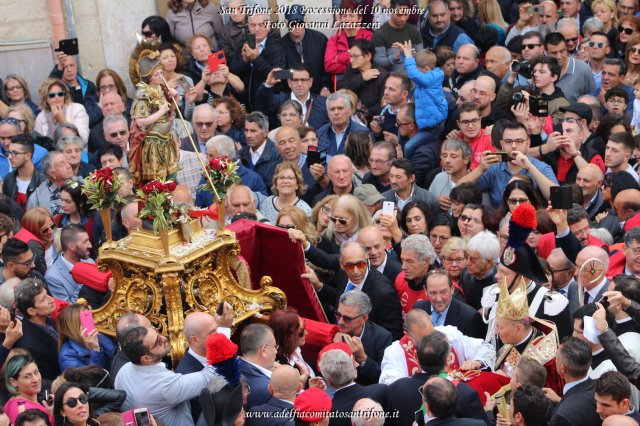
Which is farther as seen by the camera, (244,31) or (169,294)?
(244,31)

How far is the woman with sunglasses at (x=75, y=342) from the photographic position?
8383 millimetres

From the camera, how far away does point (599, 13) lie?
14367mm

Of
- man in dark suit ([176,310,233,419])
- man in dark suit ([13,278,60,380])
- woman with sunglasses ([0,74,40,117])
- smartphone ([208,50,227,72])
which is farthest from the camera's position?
woman with sunglasses ([0,74,40,117])

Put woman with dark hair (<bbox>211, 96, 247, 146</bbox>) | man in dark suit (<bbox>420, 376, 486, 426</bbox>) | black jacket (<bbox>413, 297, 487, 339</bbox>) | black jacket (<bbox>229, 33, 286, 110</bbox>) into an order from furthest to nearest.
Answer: black jacket (<bbox>229, 33, 286, 110</bbox>) → woman with dark hair (<bbox>211, 96, 247, 146</bbox>) → black jacket (<bbox>413, 297, 487, 339</bbox>) → man in dark suit (<bbox>420, 376, 486, 426</bbox>)

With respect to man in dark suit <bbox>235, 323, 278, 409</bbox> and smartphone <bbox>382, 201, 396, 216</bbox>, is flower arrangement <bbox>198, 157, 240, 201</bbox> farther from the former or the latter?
smartphone <bbox>382, 201, 396, 216</bbox>

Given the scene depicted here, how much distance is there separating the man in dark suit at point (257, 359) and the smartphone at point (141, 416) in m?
0.71

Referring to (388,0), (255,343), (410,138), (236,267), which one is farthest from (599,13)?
(255,343)

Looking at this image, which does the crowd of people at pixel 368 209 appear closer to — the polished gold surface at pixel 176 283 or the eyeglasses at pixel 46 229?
the eyeglasses at pixel 46 229

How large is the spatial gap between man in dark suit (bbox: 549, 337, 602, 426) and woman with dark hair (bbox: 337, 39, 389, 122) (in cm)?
622

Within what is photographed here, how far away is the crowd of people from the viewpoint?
24.9ft

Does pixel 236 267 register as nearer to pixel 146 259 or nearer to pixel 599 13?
pixel 146 259

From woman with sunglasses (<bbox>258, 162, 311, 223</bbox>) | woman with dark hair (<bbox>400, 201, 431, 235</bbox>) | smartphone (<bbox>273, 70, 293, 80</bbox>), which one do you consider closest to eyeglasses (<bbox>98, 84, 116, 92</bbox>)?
smartphone (<bbox>273, 70, 293, 80</bbox>)

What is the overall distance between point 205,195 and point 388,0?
413 cm

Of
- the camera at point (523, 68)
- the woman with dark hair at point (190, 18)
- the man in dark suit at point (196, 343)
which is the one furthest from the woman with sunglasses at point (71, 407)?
the woman with dark hair at point (190, 18)
